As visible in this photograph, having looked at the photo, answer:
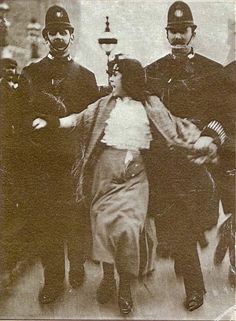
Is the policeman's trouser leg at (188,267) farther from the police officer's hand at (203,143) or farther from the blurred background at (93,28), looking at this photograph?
the blurred background at (93,28)

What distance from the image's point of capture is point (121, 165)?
405 centimetres

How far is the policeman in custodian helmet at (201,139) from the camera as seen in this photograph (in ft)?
13.2

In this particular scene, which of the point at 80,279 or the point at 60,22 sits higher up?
the point at 60,22

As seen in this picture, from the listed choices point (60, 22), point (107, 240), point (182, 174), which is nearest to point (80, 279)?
point (107, 240)

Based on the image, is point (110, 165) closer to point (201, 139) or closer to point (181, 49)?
point (201, 139)

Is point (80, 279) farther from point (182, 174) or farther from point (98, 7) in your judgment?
point (98, 7)

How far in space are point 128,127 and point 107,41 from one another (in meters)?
0.74

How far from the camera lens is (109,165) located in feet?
13.3

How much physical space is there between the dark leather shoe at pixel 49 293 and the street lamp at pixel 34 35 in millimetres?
1934

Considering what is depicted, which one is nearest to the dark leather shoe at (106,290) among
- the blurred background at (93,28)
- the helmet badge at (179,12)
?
the blurred background at (93,28)

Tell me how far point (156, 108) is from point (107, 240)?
1.19 meters

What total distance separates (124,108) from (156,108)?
0.27 m

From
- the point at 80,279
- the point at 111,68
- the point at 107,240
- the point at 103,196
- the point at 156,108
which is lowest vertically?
the point at 80,279

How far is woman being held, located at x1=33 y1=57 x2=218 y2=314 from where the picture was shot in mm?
4008
